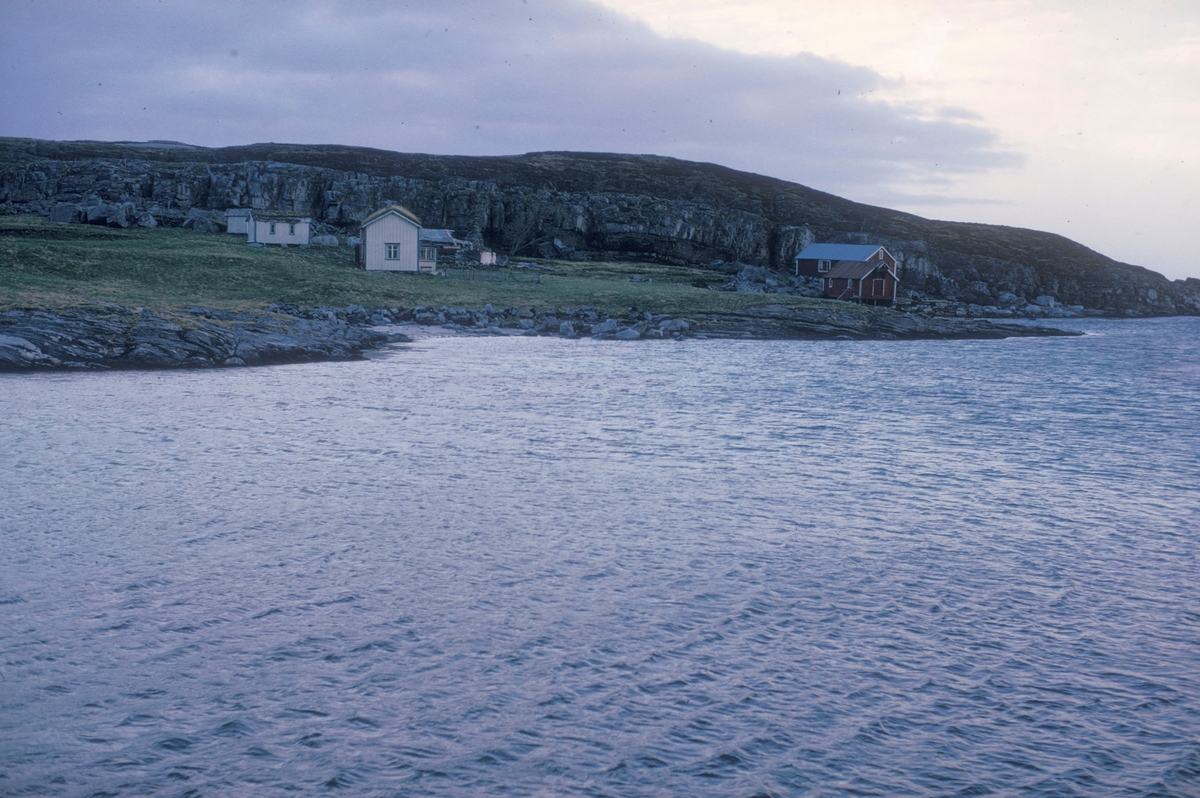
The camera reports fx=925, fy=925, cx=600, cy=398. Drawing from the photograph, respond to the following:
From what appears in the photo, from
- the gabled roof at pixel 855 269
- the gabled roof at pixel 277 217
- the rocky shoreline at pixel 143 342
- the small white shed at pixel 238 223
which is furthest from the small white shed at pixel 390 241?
the gabled roof at pixel 855 269

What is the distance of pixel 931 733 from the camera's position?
6051mm

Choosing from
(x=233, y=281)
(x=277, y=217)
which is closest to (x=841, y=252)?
(x=277, y=217)

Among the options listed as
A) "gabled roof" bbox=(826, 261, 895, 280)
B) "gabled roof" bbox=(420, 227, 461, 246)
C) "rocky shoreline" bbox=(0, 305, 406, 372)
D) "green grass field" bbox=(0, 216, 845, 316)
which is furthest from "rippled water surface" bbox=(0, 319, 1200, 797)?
"gabled roof" bbox=(826, 261, 895, 280)

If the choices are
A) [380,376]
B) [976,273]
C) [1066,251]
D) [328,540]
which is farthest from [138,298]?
[1066,251]

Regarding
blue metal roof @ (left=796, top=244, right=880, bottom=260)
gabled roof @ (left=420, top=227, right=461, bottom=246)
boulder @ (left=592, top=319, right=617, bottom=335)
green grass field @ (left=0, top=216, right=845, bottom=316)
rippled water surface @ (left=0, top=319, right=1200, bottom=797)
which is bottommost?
rippled water surface @ (left=0, top=319, right=1200, bottom=797)

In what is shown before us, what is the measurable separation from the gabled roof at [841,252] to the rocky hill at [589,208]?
14.5 meters

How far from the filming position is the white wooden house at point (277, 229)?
69.8m

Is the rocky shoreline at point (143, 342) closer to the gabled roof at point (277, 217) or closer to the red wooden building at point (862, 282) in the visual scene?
the gabled roof at point (277, 217)

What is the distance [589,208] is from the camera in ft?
368

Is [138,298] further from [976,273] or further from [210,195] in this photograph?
[976,273]

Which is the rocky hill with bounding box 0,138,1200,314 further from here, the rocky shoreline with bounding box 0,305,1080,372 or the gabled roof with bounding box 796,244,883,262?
the rocky shoreline with bounding box 0,305,1080,372

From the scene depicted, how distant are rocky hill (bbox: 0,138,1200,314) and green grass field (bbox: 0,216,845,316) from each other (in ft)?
65.9

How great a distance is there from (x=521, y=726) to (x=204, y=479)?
8.75m

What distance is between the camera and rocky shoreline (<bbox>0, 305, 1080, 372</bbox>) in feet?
88.4
